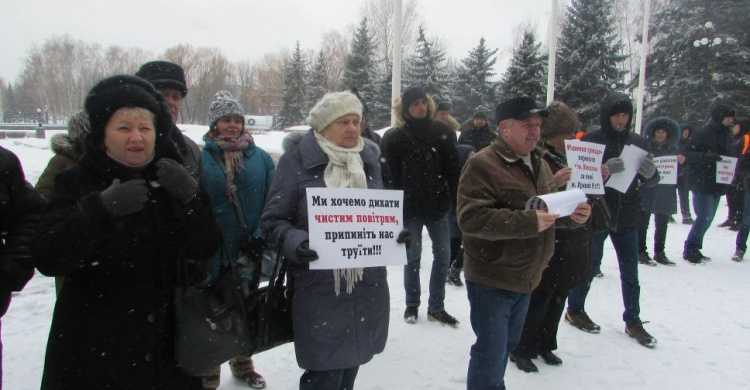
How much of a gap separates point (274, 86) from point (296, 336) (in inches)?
2592

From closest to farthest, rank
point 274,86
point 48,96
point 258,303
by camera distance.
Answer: point 258,303
point 274,86
point 48,96

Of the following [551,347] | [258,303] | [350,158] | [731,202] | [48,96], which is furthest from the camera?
[48,96]

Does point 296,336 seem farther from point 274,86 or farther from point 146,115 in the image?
point 274,86

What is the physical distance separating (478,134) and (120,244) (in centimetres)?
532

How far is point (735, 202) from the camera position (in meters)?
9.38

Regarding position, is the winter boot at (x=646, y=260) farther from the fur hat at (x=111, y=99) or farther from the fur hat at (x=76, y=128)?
the fur hat at (x=76, y=128)

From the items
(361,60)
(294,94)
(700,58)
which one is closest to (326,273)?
(700,58)

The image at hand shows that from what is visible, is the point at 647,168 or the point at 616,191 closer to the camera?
the point at 647,168

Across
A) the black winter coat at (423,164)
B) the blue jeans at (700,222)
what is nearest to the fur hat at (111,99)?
the black winter coat at (423,164)

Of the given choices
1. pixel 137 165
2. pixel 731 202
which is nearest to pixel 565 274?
pixel 137 165

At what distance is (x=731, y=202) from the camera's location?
9.70 m

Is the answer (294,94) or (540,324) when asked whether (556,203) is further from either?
(294,94)

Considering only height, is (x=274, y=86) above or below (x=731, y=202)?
above

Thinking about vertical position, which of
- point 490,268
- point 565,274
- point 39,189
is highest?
point 39,189
